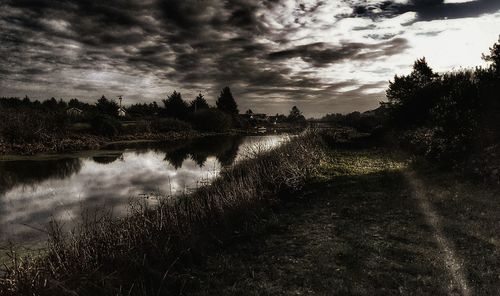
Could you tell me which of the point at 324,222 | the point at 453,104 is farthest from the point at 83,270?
the point at 453,104

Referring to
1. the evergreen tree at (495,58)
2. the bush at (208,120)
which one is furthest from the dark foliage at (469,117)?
the bush at (208,120)

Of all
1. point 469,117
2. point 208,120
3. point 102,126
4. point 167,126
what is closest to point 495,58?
point 469,117

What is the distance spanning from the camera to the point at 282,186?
18766 mm

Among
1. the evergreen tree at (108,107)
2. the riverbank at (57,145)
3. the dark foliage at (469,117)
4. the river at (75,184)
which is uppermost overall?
the evergreen tree at (108,107)

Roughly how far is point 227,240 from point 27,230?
7.70m

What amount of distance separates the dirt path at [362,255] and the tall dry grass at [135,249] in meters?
0.84

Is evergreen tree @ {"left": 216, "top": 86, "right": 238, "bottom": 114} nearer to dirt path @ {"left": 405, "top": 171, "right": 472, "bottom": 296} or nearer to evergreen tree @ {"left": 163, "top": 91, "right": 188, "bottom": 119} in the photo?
evergreen tree @ {"left": 163, "top": 91, "right": 188, "bottom": 119}

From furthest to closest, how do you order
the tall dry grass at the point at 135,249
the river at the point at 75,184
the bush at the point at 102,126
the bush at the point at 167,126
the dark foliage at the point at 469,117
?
the bush at the point at 167,126 < the bush at the point at 102,126 < the dark foliage at the point at 469,117 < the river at the point at 75,184 < the tall dry grass at the point at 135,249

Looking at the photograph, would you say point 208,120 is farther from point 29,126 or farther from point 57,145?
point 57,145

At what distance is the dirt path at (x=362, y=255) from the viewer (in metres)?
7.32

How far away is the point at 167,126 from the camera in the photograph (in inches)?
3132

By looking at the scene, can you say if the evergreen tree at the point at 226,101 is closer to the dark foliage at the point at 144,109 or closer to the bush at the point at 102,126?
the dark foliage at the point at 144,109

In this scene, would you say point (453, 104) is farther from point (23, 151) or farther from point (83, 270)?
point (23, 151)

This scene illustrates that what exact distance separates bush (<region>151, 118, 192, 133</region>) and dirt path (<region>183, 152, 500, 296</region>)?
217ft
